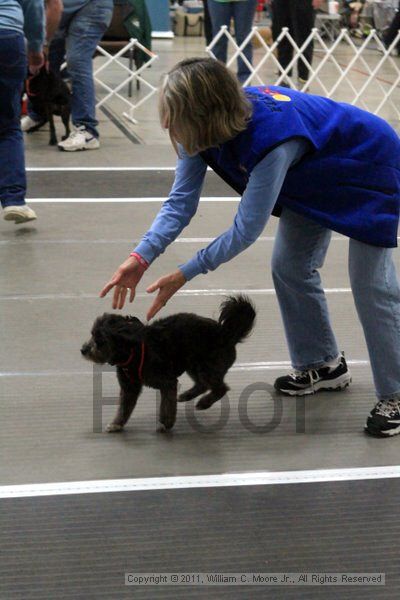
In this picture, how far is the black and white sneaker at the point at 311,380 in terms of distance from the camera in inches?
125

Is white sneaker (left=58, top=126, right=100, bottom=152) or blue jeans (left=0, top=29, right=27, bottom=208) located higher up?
blue jeans (left=0, top=29, right=27, bottom=208)

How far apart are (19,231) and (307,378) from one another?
2310 millimetres

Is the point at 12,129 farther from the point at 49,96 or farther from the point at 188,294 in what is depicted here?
the point at 49,96

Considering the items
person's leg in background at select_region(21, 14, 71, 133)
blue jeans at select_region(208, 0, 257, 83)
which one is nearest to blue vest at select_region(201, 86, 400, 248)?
person's leg in background at select_region(21, 14, 71, 133)

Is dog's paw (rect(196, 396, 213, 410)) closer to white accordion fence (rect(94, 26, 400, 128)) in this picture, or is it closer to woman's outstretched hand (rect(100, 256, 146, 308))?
woman's outstretched hand (rect(100, 256, 146, 308))

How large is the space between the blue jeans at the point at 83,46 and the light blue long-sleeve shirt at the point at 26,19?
155 centimetres

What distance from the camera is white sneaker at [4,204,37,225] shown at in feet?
15.6

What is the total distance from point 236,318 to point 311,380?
0.50 meters

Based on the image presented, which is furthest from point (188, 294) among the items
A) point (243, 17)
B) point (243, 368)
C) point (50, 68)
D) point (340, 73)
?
point (340, 73)

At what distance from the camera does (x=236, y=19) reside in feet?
26.7

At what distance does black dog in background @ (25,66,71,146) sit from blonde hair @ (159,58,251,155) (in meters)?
4.54

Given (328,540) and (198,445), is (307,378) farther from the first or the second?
(328,540)

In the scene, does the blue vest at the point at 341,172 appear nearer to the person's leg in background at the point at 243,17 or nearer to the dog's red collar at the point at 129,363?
the dog's red collar at the point at 129,363

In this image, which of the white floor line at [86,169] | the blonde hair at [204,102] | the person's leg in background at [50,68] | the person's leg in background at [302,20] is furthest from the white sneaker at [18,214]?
the person's leg in background at [302,20]
